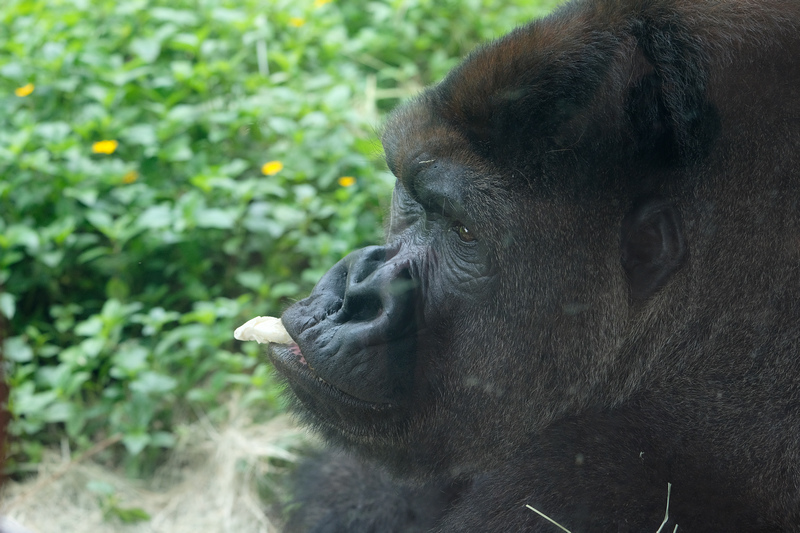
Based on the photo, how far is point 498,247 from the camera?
2348 millimetres

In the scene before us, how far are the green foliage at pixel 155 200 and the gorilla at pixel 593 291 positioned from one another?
0.99m

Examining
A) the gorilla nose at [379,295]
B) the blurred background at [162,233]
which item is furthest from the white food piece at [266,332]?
the blurred background at [162,233]

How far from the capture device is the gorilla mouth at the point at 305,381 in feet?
8.06

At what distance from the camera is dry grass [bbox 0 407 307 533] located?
11.3ft

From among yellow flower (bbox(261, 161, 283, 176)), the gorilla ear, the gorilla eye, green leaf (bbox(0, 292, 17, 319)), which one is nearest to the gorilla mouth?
the gorilla eye

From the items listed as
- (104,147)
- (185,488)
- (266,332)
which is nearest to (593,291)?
(266,332)

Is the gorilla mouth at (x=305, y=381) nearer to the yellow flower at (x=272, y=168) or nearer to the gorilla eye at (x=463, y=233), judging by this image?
the gorilla eye at (x=463, y=233)

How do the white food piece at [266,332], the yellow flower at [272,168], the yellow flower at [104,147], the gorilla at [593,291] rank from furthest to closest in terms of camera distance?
the yellow flower at [272,168]
the yellow flower at [104,147]
the white food piece at [266,332]
the gorilla at [593,291]

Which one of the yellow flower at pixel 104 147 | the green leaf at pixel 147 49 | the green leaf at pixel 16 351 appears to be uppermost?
the green leaf at pixel 147 49

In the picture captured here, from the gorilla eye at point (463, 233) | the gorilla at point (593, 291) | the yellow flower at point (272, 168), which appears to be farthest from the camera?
the yellow flower at point (272, 168)

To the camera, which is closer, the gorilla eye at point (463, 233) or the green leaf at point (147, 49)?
the gorilla eye at point (463, 233)

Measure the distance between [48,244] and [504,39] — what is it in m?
2.42

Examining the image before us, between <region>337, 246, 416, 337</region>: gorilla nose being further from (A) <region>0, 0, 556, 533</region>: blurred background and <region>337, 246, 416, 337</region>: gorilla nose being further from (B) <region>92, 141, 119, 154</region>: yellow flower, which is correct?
(B) <region>92, 141, 119, 154</region>: yellow flower

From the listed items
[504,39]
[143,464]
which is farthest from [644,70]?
[143,464]
